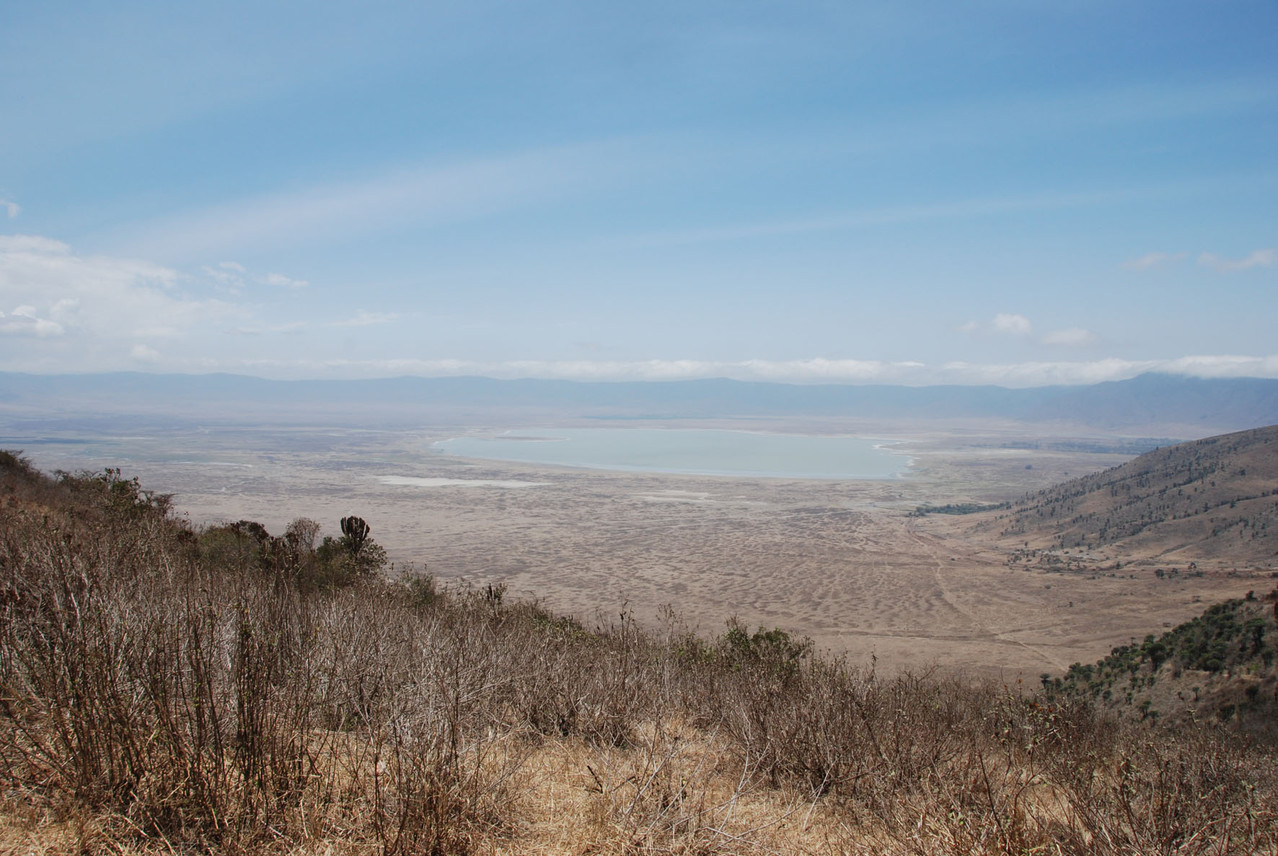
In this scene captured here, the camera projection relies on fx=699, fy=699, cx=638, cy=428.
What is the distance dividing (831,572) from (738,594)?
9.31m

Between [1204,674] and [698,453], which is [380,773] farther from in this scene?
[698,453]

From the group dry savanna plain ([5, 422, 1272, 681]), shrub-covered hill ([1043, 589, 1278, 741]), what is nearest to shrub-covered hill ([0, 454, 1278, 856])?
dry savanna plain ([5, 422, 1272, 681])

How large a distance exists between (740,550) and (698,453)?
284ft

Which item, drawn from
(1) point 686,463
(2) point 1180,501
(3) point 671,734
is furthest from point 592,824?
(1) point 686,463

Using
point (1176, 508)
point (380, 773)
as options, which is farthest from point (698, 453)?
point (380, 773)

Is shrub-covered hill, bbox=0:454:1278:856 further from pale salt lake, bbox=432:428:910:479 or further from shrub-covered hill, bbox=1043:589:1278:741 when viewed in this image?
pale salt lake, bbox=432:428:910:479

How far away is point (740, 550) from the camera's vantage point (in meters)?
53.8

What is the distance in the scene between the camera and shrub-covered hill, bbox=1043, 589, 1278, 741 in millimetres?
18844

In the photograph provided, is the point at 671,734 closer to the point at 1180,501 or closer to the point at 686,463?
the point at 1180,501

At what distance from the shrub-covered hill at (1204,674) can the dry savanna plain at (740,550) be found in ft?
13.0

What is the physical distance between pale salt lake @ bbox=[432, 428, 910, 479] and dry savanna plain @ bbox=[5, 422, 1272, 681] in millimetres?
9687

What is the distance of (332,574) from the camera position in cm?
1819

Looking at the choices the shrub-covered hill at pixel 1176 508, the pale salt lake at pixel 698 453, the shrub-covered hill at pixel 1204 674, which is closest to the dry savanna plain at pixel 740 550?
the shrub-covered hill at pixel 1176 508

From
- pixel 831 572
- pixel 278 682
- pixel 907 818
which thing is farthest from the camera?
pixel 831 572
